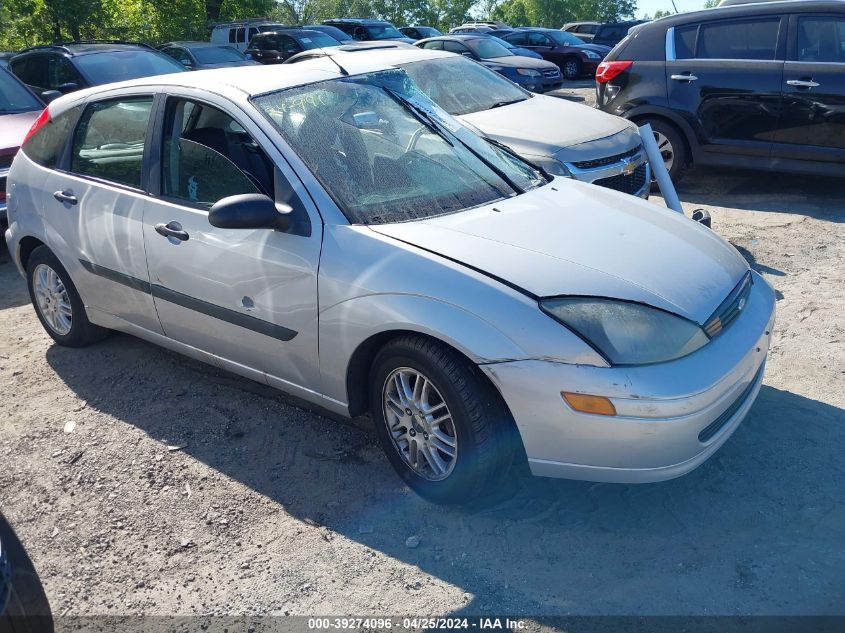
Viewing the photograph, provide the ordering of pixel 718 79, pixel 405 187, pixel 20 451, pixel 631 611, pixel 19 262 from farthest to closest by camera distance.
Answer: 1. pixel 718 79
2. pixel 19 262
3. pixel 20 451
4. pixel 405 187
5. pixel 631 611

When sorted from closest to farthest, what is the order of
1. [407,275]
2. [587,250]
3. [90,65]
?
[407,275]
[587,250]
[90,65]

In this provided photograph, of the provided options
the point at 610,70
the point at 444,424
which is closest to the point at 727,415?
the point at 444,424

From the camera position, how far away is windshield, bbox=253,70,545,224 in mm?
3586

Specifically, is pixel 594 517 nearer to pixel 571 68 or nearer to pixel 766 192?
pixel 766 192

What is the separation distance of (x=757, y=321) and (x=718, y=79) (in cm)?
524

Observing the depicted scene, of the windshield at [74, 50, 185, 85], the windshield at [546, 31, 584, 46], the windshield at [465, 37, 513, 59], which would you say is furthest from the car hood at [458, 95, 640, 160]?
the windshield at [546, 31, 584, 46]

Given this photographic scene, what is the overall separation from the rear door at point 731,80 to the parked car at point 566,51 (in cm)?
1486

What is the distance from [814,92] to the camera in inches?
293

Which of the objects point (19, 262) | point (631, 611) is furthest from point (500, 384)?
point (19, 262)

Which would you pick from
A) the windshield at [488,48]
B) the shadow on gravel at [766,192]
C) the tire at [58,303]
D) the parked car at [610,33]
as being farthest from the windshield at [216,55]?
the parked car at [610,33]

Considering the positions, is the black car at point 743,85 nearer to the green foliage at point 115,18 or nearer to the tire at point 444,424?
the tire at point 444,424

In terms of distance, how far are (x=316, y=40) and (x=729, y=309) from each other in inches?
740

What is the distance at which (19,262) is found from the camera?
515cm

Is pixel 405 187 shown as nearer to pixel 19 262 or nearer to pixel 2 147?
pixel 19 262
